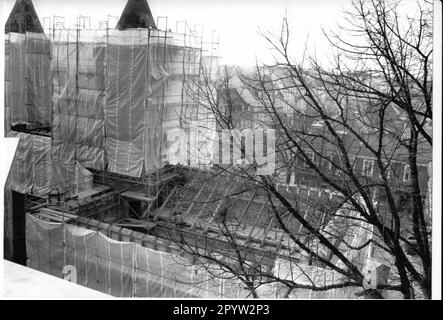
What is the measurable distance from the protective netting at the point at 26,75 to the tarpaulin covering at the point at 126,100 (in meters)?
1.18

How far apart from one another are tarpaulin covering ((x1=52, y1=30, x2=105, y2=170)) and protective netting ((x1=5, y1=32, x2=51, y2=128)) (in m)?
0.23

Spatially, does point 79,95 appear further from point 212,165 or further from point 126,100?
point 212,165

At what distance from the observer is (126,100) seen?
17.3 ft

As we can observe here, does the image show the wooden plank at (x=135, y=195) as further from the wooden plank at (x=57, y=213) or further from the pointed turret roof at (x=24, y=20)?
the pointed turret roof at (x=24, y=20)

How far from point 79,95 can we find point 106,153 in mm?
797

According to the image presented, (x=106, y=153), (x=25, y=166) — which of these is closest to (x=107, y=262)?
(x=106, y=153)

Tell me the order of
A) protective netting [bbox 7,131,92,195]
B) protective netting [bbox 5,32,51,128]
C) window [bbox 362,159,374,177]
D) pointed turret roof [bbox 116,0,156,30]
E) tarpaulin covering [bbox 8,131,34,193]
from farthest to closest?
tarpaulin covering [bbox 8,131,34,193]
protective netting [bbox 7,131,92,195]
protective netting [bbox 5,32,51,128]
pointed turret roof [bbox 116,0,156,30]
window [bbox 362,159,374,177]

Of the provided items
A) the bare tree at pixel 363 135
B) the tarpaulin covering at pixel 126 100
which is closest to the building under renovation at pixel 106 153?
the tarpaulin covering at pixel 126 100

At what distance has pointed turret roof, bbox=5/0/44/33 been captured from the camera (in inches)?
213

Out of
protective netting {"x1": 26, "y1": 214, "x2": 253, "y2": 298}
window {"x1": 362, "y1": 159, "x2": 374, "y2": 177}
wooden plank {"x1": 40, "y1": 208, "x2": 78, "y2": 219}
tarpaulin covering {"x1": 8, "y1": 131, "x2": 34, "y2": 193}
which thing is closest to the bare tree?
window {"x1": 362, "y1": 159, "x2": 374, "y2": 177}

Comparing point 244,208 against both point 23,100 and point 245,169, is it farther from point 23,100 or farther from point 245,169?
point 23,100

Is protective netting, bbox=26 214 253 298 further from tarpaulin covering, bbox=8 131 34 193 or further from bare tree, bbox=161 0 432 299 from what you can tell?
bare tree, bbox=161 0 432 299
